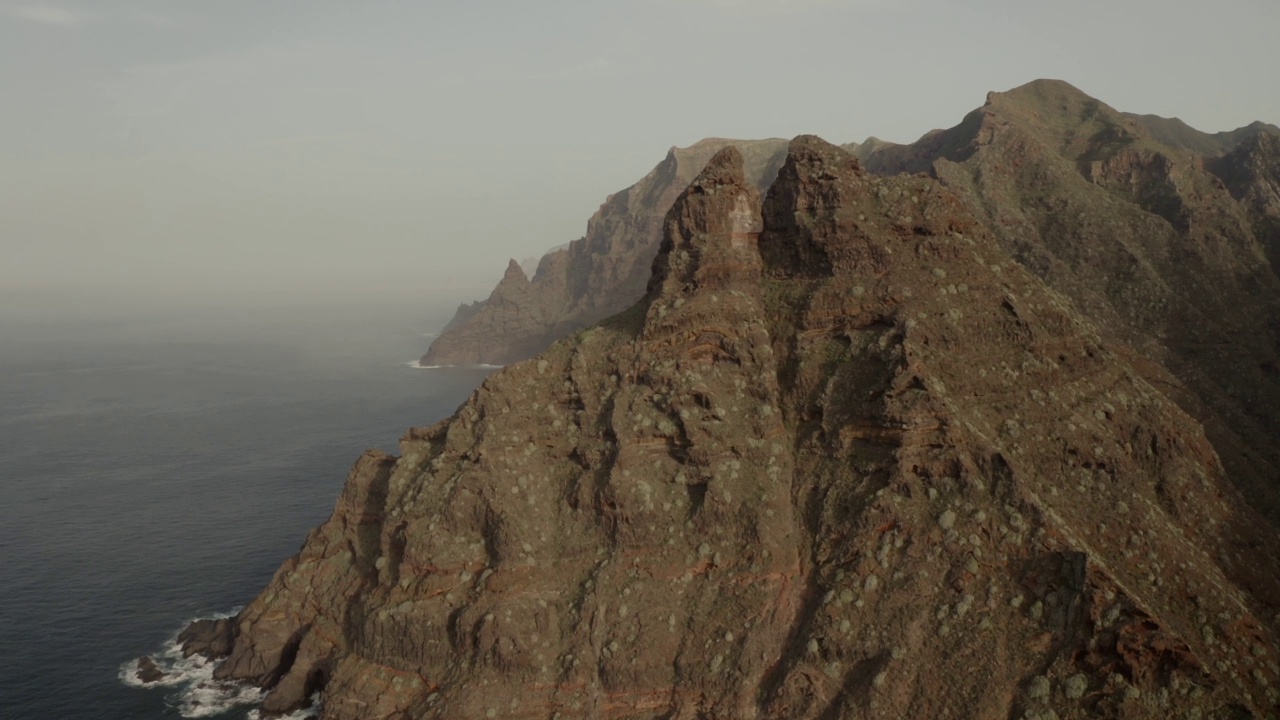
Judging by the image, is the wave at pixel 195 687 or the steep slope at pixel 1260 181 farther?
the steep slope at pixel 1260 181

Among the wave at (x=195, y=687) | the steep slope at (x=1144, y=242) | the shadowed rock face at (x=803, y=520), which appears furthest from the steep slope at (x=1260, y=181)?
the wave at (x=195, y=687)

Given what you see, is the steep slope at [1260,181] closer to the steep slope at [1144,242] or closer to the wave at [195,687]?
the steep slope at [1144,242]

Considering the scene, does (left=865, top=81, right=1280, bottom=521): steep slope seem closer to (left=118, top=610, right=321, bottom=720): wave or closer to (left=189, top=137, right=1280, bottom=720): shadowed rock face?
(left=189, top=137, right=1280, bottom=720): shadowed rock face

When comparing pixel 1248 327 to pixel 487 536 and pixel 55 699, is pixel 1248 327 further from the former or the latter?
pixel 55 699

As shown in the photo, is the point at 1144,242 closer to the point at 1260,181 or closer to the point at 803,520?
the point at 1260,181

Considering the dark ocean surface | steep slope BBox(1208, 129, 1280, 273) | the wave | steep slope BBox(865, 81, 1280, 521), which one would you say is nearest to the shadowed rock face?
the wave

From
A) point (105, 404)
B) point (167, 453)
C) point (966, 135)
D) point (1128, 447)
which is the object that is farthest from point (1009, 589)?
point (105, 404)
